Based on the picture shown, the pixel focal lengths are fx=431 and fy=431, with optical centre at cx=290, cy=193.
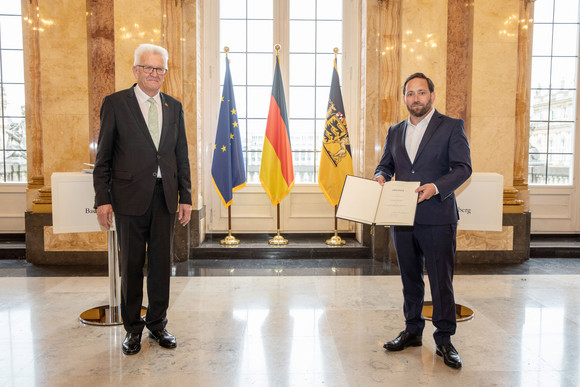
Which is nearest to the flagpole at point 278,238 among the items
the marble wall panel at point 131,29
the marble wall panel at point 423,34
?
the marble wall panel at point 131,29

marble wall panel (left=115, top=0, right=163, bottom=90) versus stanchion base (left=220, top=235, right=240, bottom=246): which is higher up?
marble wall panel (left=115, top=0, right=163, bottom=90)

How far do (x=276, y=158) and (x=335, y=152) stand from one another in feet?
2.39

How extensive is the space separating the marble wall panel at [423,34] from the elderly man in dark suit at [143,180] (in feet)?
10.2

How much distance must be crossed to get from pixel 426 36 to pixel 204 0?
9.33 ft

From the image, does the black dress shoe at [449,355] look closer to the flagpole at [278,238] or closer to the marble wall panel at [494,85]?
the marble wall panel at [494,85]

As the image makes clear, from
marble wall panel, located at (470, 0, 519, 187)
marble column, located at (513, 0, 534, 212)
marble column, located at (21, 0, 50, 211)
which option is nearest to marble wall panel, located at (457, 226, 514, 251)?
marble column, located at (513, 0, 534, 212)

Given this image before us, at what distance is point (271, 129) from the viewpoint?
5.34 meters

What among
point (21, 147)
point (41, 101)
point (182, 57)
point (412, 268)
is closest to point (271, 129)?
point (182, 57)

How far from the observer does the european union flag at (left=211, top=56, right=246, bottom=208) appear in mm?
5273

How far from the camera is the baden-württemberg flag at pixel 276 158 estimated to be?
5312 mm

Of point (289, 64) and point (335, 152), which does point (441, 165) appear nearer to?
point (335, 152)

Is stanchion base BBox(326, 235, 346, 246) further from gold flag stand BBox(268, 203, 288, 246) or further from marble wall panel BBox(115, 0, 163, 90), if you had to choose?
marble wall panel BBox(115, 0, 163, 90)

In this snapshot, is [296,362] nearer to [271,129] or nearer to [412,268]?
[412,268]

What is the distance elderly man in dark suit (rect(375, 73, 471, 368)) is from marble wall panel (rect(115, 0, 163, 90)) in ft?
11.1
